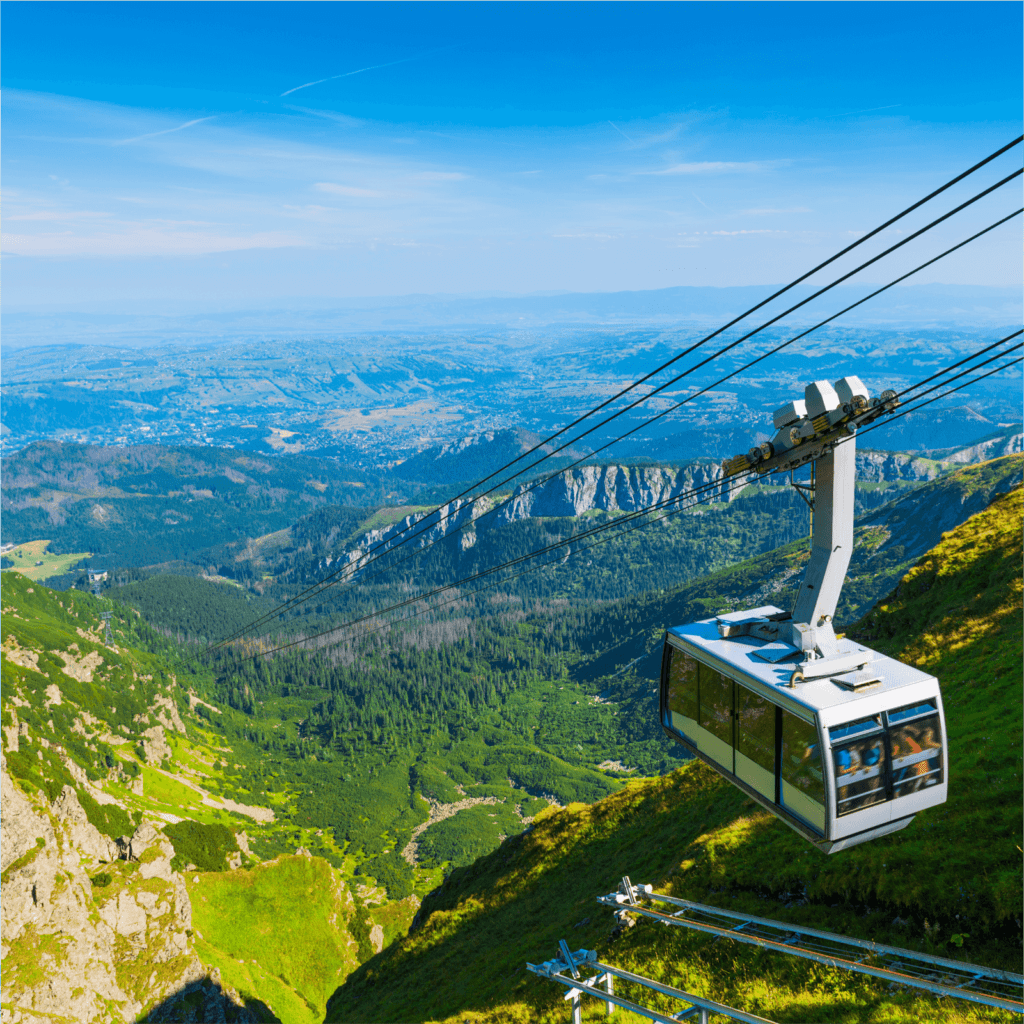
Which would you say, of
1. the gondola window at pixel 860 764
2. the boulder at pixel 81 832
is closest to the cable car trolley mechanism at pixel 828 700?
the gondola window at pixel 860 764

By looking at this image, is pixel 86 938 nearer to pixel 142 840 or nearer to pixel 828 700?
pixel 142 840

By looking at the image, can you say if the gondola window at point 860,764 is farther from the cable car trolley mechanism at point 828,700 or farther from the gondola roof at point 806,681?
the gondola roof at point 806,681

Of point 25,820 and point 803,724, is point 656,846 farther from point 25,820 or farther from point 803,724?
point 25,820

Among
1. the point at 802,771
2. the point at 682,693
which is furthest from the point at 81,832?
the point at 802,771

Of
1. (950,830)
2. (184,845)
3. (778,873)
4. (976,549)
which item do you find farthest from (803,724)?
(184,845)

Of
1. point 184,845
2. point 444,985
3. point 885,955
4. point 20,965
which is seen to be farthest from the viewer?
point 184,845

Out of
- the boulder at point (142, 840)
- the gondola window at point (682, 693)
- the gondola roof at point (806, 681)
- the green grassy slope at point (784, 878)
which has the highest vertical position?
the gondola roof at point (806, 681)
